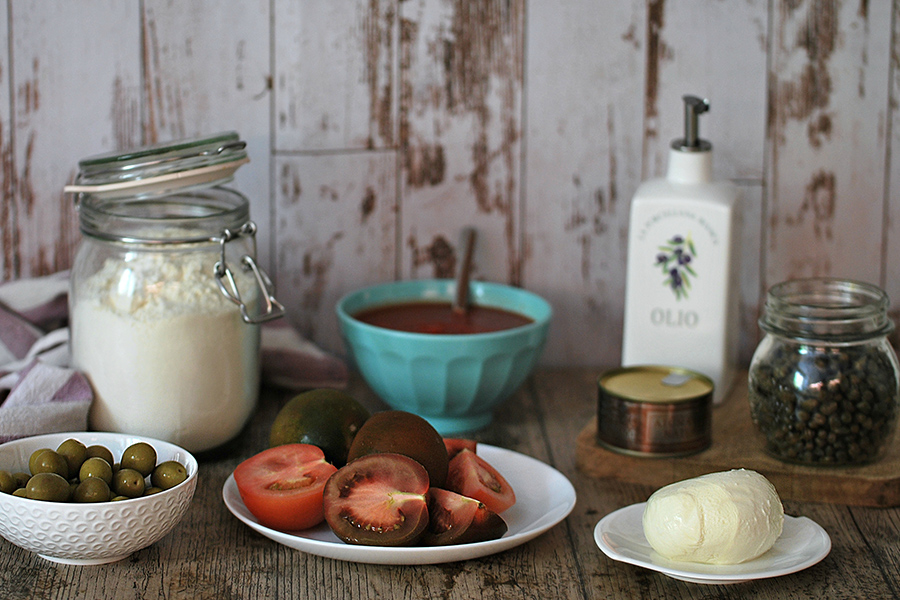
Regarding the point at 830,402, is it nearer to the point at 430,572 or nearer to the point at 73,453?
the point at 430,572

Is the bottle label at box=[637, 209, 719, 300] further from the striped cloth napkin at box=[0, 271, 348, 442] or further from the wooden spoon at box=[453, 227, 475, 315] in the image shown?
the striped cloth napkin at box=[0, 271, 348, 442]

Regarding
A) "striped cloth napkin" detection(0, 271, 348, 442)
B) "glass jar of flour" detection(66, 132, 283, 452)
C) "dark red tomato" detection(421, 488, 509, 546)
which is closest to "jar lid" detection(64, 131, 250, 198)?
"glass jar of flour" detection(66, 132, 283, 452)

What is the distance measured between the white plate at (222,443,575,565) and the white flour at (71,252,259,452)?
11cm

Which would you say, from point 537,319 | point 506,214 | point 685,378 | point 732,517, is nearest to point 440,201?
point 506,214

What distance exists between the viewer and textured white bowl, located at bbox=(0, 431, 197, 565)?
2.34ft

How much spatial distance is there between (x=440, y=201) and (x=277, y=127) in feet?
0.76

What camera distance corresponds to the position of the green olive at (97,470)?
2.49ft

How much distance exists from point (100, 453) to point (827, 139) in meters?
0.94

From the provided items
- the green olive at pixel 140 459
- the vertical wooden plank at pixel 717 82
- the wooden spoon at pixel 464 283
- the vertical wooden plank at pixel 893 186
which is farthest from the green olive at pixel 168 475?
the vertical wooden plank at pixel 893 186

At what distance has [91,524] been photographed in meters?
0.72

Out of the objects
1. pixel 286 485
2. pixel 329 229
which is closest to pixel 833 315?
pixel 286 485

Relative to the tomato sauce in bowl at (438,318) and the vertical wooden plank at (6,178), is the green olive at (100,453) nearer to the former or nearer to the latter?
the tomato sauce in bowl at (438,318)

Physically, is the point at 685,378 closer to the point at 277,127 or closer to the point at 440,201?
the point at 440,201

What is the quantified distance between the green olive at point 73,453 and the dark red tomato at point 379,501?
0.71 ft
